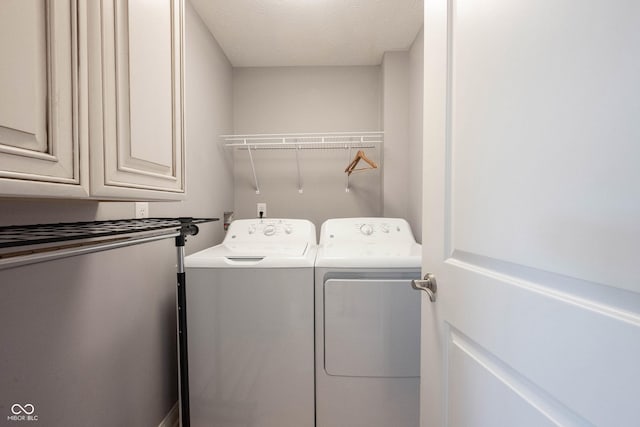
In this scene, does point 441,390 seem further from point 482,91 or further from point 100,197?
point 100,197

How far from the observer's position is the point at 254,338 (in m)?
1.42

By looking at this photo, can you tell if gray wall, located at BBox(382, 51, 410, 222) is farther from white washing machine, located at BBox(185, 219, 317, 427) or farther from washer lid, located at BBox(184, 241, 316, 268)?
white washing machine, located at BBox(185, 219, 317, 427)

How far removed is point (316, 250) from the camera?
5.74 ft

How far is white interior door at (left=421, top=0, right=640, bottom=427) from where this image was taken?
0.39 meters

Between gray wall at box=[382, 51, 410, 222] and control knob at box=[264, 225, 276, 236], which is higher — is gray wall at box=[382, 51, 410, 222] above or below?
above

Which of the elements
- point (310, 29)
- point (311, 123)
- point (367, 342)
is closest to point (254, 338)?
point (367, 342)

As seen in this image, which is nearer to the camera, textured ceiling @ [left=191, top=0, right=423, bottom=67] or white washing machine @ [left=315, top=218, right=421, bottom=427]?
white washing machine @ [left=315, top=218, right=421, bottom=427]

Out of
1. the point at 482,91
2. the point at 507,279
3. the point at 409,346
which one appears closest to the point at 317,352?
the point at 409,346

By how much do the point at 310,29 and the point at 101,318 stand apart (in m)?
2.06

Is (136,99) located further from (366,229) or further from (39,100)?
(366,229)

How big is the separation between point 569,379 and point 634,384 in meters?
0.10

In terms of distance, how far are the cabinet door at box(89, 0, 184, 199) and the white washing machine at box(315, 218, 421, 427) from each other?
2.89 ft

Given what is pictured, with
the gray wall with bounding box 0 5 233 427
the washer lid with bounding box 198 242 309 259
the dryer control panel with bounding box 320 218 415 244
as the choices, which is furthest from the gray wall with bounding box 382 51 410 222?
the gray wall with bounding box 0 5 233 427

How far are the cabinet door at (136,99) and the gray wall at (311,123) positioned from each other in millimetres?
1369
